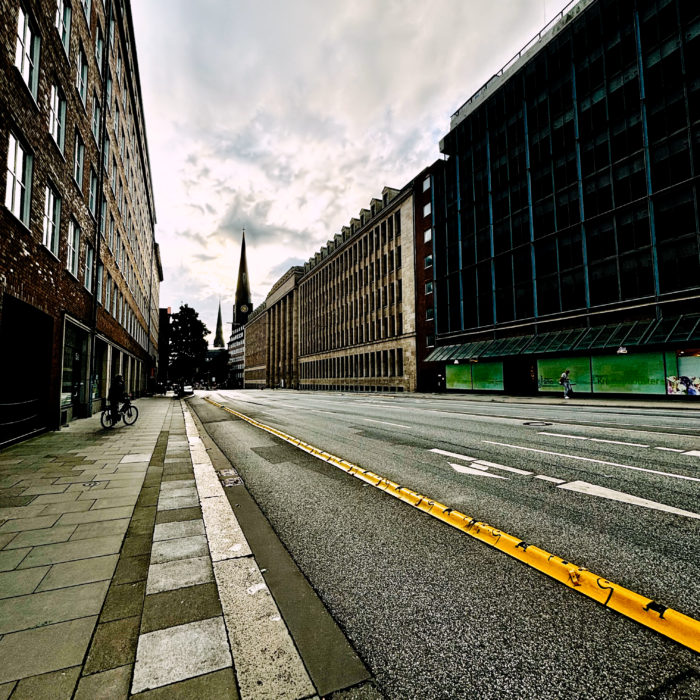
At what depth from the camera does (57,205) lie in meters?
12.6

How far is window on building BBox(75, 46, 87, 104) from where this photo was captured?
48.9ft

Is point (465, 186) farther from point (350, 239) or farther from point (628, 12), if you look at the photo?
point (350, 239)

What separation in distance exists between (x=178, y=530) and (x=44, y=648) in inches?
71.9

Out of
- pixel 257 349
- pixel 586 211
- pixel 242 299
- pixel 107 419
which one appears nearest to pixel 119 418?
pixel 107 419

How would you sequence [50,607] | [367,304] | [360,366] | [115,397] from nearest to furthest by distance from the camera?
[50,607], [115,397], [367,304], [360,366]

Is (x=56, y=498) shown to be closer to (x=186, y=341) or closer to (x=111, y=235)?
(x=111, y=235)

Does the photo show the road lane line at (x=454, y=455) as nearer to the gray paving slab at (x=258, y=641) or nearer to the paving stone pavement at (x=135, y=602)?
the paving stone pavement at (x=135, y=602)

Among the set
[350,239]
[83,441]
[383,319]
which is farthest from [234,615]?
[350,239]

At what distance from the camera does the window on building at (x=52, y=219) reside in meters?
11.7

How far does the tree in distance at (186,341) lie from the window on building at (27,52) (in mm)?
54728

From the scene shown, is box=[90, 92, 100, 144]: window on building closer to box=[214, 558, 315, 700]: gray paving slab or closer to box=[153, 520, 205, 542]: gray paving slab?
box=[153, 520, 205, 542]: gray paving slab

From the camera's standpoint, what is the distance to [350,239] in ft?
204

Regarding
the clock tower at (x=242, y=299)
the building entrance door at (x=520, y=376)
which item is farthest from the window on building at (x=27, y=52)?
the clock tower at (x=242, y=299)

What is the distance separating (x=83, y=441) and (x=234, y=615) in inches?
380
